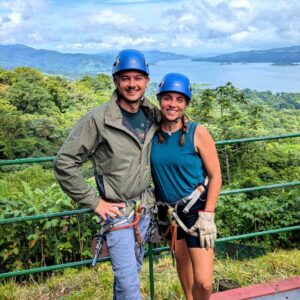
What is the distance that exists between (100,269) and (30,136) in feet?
97.4

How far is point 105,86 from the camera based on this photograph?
160ft

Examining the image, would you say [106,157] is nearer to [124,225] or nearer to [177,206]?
[124,225]

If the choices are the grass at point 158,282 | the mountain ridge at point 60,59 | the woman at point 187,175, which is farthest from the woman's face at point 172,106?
the mountain ridge at point 60,59

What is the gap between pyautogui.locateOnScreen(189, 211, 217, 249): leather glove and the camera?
2.20 m

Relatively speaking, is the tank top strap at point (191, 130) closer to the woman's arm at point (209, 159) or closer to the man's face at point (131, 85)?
the woman's arm at point (209, 159)

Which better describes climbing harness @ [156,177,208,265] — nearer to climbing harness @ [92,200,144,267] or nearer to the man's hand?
climbing harness @ [92,200,144,267]

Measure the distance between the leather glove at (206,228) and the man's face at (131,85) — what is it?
702 mm

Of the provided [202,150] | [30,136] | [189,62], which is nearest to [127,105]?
[202,150]

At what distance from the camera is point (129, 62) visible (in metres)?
2.04

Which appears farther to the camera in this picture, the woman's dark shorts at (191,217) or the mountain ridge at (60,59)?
the mountain ridge at (60,59)

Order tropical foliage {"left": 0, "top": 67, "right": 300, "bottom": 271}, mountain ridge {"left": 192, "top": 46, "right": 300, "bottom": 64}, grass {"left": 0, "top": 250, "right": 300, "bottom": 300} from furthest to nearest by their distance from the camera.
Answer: mountain ridge {"left": 192, "top": 46, "right": 300, "bottom": 64}
tropical foliage {"left": 0, "top": 67, "right": 300, "bottom": 271}
grass {"left": 0, "top": 250, "right": 300, "bottom": 300}

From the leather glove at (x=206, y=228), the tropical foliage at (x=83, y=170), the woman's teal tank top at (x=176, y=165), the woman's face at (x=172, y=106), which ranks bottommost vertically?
the tropical foliage at (x=83, y=170)

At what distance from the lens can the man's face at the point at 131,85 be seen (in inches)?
80.7

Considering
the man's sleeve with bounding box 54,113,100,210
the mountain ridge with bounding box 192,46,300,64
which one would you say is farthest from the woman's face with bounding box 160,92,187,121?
the mountain ridge with bounding box 192,46,300,64
